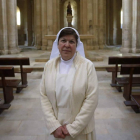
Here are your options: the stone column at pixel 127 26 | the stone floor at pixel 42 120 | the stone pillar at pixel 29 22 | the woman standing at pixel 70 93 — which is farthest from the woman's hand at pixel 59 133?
the stone pillar at pixel 29 22

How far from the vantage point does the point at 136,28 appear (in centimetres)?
1434

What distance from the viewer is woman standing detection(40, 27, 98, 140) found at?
212 cm

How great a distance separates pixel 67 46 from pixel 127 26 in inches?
534

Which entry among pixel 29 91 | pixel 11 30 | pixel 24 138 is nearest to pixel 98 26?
pixel 11 30

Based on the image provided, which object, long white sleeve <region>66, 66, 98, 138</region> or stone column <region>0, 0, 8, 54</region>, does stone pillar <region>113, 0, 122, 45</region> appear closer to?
stone column <region>0, 0, 8, 54</region>

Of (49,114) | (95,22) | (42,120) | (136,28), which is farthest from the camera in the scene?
(95,22)

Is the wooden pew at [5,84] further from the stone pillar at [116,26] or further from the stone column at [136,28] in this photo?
the stone pillar at [116,26]

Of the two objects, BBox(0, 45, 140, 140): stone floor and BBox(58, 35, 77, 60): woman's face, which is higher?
BBox(58, 35, 77, 60): woman's face

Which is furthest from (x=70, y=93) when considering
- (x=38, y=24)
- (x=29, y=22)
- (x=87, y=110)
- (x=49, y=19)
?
(x=29, y=22)

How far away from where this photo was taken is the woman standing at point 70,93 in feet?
6.95

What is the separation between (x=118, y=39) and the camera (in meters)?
26.4

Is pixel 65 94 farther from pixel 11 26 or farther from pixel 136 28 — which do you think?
pixel 11 26

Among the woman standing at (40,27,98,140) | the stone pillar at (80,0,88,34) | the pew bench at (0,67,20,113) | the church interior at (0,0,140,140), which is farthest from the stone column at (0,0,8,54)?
the woman standing at (40,27,98,140)

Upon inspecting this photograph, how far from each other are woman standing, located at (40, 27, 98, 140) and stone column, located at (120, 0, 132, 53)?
1312cm
